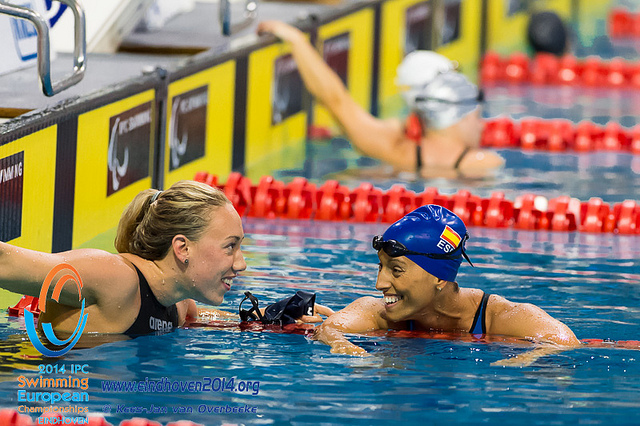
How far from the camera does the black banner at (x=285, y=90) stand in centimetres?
891

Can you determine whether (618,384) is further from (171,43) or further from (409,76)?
(171,43)

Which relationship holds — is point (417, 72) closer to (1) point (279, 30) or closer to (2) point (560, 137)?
(1) point (279, 30)

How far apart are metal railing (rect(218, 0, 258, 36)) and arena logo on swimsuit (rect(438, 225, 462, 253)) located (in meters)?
3.77

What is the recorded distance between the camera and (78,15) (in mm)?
5324

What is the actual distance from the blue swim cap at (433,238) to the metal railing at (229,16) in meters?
3.70

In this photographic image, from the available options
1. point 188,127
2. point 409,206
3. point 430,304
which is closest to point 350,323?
point 430,304

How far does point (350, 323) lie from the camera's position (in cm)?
443

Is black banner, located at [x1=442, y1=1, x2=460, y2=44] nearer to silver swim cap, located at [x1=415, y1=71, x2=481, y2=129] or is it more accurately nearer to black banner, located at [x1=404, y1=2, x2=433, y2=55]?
black banner, located at [x1=404, y1=2, x2=433, y2=55]

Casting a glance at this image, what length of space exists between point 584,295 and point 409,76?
3.26m

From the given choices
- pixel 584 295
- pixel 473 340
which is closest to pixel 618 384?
pixel 473 340

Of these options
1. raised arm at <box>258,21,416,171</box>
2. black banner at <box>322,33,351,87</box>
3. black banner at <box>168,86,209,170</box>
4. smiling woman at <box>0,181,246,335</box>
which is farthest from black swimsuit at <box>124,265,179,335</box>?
black banner at <box>322,33,351,87</box>

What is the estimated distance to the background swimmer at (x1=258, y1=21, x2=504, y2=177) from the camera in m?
8.23

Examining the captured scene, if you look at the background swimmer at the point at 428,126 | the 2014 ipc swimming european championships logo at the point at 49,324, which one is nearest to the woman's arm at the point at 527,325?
the 2014 ipc swimming european championships logo at the point at 49,324

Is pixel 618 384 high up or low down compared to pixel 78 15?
down
